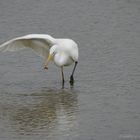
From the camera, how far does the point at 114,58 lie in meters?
16.9

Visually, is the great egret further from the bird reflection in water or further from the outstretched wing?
the bird reflection in water

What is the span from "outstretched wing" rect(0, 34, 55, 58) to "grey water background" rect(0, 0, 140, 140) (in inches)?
14.6

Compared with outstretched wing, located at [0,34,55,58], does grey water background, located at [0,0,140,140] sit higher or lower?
lower

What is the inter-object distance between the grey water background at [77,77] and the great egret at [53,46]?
0.37 meters

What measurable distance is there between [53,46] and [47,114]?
2.94 m

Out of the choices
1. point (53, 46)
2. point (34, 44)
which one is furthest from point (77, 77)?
point (34, 44)

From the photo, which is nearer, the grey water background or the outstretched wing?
the grey water background

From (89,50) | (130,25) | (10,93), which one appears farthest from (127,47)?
(10,93)

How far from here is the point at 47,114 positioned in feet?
43.4

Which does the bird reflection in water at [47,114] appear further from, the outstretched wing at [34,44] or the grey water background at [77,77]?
the outstretched wing at [34,44]

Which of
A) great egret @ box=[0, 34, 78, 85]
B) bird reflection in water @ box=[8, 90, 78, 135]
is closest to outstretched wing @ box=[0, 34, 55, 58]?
great egret @ box=[0, 34, 78, 85]

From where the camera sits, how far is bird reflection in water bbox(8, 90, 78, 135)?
12109 mm

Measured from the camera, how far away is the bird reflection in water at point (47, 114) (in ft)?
39.7

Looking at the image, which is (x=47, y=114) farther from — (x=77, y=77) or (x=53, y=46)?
(x=53, y=46)
